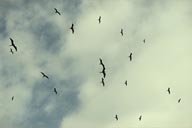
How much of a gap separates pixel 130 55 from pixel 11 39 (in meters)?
28.0

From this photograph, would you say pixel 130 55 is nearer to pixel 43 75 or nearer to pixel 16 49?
pixel 43 75

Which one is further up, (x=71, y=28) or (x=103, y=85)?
(x=71, y=28)

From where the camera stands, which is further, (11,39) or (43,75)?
(43,75)

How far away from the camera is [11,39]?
324 feet

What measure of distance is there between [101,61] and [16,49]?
16053mm

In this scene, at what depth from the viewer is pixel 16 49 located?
9856cm

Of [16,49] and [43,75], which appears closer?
[16,49]

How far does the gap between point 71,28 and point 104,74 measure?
11.9m

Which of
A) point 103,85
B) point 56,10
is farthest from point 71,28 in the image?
point 103,85

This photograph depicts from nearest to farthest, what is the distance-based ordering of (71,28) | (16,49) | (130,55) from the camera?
(16,49) → (71,28) → (130,55)

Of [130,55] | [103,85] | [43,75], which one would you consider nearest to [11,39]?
[43,75]

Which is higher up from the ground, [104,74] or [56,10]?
[56,10]

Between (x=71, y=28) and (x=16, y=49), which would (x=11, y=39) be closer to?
(x=16, y=49)

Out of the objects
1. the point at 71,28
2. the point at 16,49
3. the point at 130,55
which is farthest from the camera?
the point at 130,55
